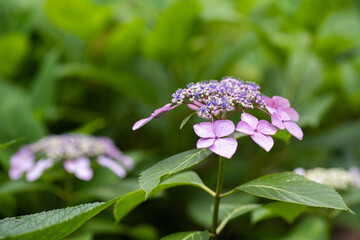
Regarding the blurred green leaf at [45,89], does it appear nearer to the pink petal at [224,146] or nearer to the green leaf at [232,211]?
the green leaf at [232,211]

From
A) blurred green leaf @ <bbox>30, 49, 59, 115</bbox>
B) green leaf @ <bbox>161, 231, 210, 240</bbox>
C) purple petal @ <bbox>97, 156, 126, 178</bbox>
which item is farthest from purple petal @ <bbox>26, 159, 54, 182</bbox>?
green leaf @ <bbox>161, 231, 210, 240</bbox>

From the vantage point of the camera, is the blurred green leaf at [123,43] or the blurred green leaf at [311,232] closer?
the blurred green leaf at [311,232]

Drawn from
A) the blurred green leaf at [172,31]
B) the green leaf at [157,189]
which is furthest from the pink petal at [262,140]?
the blurred green leaf at [172,31]

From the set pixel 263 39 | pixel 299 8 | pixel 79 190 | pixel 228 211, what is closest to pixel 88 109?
pixel 79 190

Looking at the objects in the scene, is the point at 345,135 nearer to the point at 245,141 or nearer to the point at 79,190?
the point at 245,141

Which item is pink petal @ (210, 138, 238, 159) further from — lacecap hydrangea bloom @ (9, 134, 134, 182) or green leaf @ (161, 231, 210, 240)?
lacecap hydrangea bloom @ (9, 134, 134, 182)
